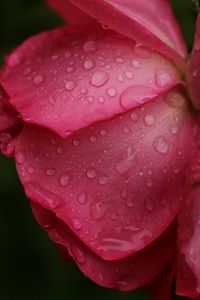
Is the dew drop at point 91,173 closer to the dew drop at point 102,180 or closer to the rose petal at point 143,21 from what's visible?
the dew drop at point 102,180

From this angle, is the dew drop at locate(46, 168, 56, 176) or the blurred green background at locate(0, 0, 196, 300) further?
the blurred green background at locate(0, 0, 196, 300)

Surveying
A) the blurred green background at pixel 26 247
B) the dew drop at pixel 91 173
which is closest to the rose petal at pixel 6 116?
the dew drop at pixel 91 173

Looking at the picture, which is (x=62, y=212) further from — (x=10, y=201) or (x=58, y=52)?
(x=10, y=201)

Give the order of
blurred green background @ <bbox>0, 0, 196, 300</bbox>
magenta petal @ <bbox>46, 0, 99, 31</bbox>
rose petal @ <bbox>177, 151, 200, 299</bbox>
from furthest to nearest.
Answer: blurred green background @ <bbox>0, 0, 196, 300</bbox>
magenta petal @ <bbox>46, 0, 99, 31</bbox>
rose petal @ <bbox>177, 151, 200, 299</bbox>

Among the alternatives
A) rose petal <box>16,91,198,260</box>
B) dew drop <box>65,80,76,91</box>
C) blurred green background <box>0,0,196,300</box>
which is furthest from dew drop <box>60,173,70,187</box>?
blurred green background <box>0,0,196,300</box>

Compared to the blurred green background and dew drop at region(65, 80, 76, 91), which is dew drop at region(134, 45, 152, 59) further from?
the blurred green background

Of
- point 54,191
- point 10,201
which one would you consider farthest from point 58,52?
point 10,201

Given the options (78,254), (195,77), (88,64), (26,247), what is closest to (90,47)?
(88,64)

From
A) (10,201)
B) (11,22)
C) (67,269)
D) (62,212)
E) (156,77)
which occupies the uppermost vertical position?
(156,77)
